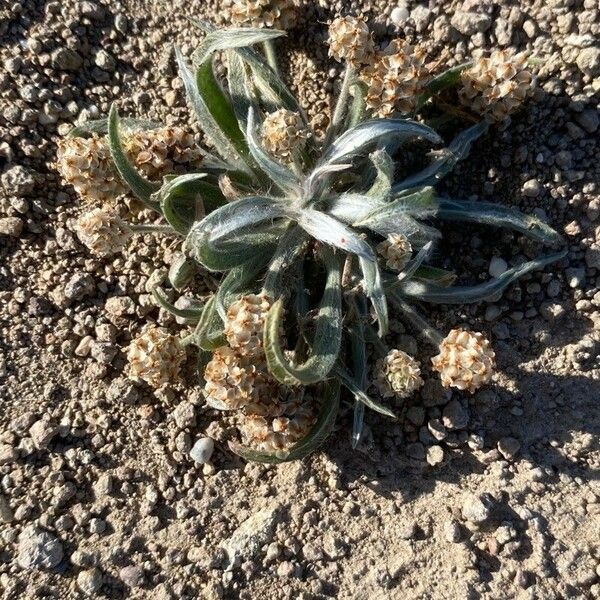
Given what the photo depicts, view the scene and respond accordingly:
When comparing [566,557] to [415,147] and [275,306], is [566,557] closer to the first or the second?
[275,306]

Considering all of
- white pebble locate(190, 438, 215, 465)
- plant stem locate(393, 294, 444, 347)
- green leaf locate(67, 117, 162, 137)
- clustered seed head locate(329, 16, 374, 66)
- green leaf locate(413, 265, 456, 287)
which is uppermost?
green leaf locate(67, 117, 162, 137)

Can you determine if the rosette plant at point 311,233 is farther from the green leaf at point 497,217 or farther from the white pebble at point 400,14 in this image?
the white pebble at point 400,14

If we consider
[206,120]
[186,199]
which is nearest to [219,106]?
[206,120]

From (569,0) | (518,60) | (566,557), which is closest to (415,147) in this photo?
(518,60)

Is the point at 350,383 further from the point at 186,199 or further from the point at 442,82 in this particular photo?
the point at 442,82

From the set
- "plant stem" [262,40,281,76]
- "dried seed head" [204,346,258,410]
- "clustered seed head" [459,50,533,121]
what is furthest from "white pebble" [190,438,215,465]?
"clustered seed head" [459,50,533,121]

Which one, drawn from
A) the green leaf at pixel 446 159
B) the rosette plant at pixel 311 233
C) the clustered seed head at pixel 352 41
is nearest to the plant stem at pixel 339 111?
the rosette plant at pixel 311 233

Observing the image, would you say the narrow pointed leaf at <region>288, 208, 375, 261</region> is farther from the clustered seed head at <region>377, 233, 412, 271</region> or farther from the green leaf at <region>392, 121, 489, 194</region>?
the green leaf at <region>392, 121, 489, 194</region>
